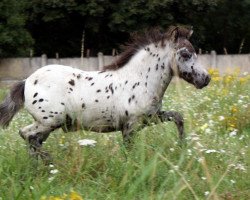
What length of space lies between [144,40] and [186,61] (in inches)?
22.5

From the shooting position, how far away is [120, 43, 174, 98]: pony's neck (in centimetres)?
705

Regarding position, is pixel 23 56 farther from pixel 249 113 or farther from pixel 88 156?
pixel 88 156

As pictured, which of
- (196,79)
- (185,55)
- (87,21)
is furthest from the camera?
(87,21)

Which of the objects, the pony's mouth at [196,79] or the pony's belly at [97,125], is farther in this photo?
the pony's mouth at [196,79]

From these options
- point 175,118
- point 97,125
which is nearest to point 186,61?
point 175,118

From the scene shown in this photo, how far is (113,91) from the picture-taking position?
6871mm

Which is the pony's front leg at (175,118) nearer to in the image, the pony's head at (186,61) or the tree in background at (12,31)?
the pony's head at (186,61)

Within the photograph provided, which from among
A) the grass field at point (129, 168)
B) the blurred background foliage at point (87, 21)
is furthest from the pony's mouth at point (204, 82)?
the blurred background foliage at point (87, 21)

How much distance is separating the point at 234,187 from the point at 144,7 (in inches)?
1177

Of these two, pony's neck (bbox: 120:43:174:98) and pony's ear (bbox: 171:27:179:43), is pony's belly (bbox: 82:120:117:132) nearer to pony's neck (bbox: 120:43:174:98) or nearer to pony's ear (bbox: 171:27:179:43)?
pony's neck (bbox: 120:43:174:98)

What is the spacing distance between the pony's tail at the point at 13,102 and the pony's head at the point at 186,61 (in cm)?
177

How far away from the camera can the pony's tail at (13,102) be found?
6902mm

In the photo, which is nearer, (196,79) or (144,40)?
(196,79)

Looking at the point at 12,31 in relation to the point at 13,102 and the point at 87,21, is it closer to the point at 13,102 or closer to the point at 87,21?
the point at 87,21
